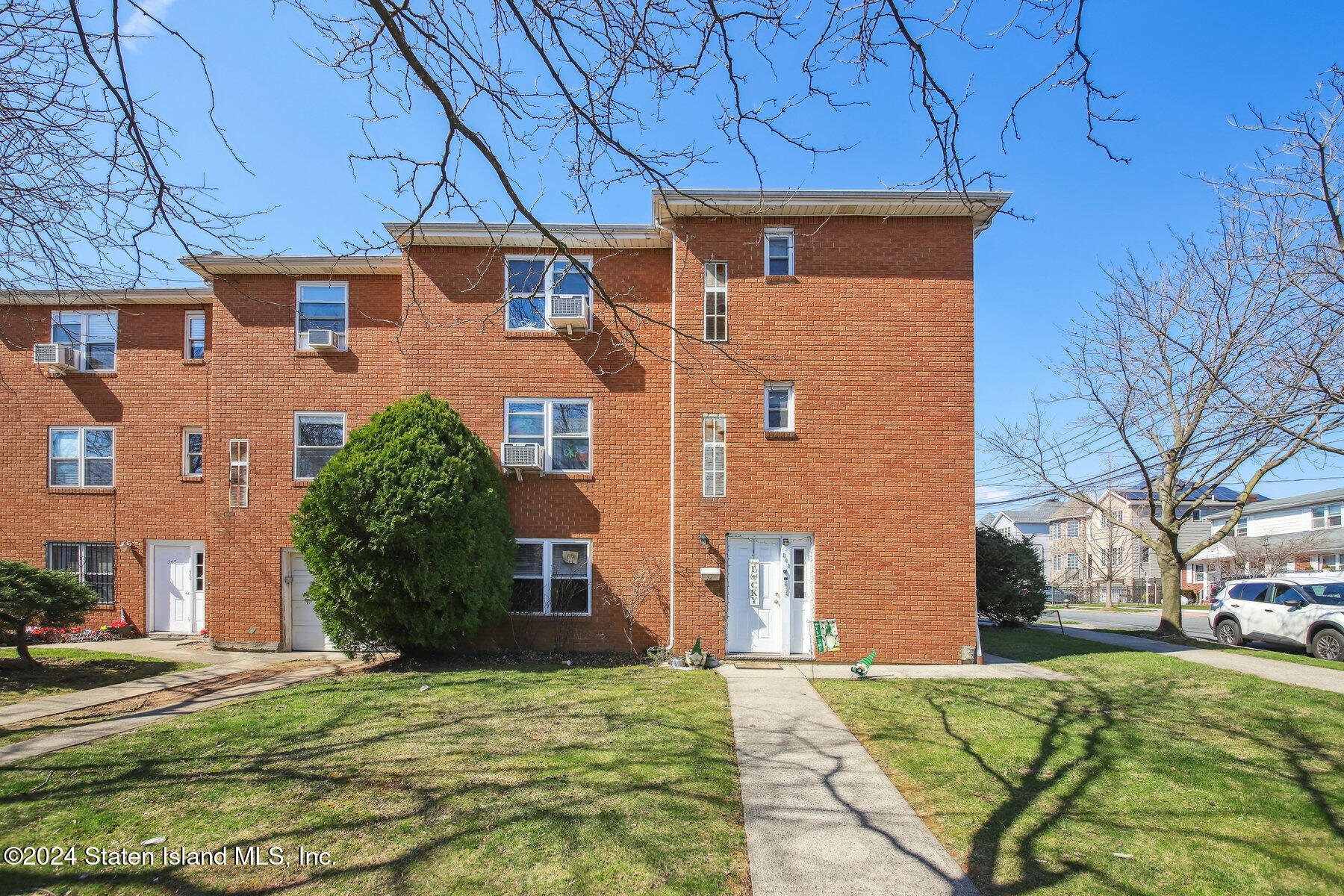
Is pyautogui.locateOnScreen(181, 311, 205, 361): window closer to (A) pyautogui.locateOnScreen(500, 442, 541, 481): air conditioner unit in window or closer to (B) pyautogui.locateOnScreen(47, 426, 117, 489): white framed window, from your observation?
(B) pyautogui.locateOnScreen(47, 426, 117, 489): white framed window

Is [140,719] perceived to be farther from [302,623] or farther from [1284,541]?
[1284,541]

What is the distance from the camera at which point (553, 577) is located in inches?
508

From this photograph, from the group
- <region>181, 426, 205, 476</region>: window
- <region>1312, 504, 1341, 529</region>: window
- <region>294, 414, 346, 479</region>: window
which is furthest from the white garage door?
<region>1312, 504, 1341, 529</region>: window

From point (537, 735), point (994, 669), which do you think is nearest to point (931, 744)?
point (537, 735)

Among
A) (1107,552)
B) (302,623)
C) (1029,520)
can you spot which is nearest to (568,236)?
(302,623)

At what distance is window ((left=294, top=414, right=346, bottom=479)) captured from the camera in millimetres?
14078

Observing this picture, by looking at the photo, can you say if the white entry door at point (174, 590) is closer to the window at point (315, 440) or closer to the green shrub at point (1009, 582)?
the window at point (315, 440)

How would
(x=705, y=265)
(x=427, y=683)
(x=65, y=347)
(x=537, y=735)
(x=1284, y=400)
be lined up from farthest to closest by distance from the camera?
(x=65, y=347) → (x=705, y=265) → (x=1284, y=400) → (x=427, y=683) → (x=537, y=735)

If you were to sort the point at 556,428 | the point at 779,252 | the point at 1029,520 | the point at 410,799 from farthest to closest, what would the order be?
the point at 1029,520
the point at 556,428
the point at 779,252
the point at 410,799

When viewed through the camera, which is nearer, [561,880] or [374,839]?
[561,880]

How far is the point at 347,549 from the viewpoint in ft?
35.4

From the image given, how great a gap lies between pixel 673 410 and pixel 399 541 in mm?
4999

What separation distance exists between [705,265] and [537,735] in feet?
27.7

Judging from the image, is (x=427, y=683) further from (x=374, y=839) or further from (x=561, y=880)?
(x=561, y=880)
